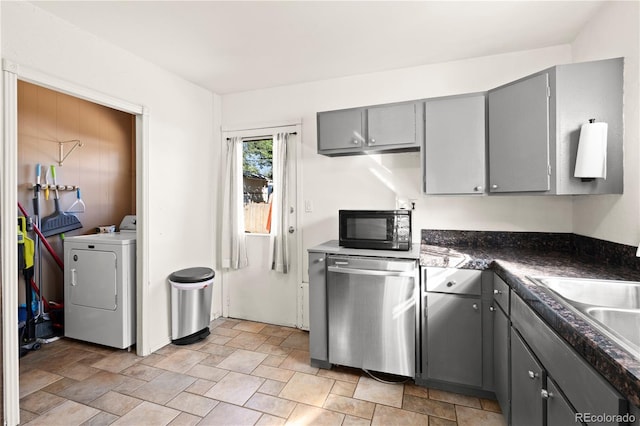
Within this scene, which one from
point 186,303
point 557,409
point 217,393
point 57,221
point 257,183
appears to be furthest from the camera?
point 257,183

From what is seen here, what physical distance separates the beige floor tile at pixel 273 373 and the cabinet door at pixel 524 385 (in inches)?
57.1

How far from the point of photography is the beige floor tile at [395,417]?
1815 mm

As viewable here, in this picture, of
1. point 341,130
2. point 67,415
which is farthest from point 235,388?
point 341,130

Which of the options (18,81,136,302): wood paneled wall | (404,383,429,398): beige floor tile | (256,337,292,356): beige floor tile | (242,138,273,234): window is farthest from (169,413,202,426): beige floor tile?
(18,81,136,302): wood paneled wall

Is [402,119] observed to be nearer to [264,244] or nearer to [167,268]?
[264,244]

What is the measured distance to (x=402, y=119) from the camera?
2.45 meters

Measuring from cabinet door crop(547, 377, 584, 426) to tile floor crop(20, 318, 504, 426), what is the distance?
0.86 metres

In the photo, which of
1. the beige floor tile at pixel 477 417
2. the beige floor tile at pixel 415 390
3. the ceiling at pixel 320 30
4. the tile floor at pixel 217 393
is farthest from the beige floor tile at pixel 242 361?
the ceiling at pixel 320 30

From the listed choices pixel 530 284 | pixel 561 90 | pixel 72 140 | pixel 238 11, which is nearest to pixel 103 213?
pixel 72 140

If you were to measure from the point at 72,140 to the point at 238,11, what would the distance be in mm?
2537

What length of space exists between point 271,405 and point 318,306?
728 mm

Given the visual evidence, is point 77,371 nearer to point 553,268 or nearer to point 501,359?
point 501,359

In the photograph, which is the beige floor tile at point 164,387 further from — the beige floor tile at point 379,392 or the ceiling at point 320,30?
the ceiling at point 320,30

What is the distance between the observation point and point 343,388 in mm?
2178
